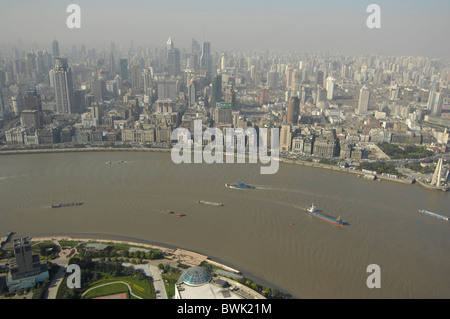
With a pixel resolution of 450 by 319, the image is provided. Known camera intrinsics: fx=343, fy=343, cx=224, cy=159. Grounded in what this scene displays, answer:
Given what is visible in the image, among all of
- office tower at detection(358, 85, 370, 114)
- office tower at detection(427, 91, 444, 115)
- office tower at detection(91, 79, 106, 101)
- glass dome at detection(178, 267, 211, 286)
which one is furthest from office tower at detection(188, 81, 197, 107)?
glass dome at detection(178, 267, 211, 286)

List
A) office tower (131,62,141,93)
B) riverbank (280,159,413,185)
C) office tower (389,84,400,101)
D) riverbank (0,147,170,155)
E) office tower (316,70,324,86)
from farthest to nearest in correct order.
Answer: office tower (316,70,324,86) → office tower (131,62,141,93) → office tower (389,84,400,101) → riverbank (0,147,170,155) → riverbank (280,159,413,185)

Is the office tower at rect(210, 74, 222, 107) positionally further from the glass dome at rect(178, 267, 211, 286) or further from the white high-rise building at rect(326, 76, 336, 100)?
the glass dome at rect(178, 267, 211, 286)

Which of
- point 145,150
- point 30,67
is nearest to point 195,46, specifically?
point 30,67

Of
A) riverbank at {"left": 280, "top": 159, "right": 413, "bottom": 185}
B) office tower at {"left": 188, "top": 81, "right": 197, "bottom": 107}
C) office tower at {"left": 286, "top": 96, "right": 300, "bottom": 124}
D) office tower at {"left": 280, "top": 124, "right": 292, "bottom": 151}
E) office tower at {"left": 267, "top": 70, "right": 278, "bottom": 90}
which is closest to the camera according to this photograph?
riverbank at {"left": 280, "top": 159, "right": 413, "bottom": 185}

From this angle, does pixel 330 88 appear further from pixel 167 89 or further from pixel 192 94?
pixel 167 89

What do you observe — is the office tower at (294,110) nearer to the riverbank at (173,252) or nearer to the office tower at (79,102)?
the office tower at (79,102)

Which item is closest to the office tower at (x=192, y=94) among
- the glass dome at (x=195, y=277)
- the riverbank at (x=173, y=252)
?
the riverbank at (x=173, y=252)

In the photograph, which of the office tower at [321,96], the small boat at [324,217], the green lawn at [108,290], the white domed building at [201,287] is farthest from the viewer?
the office tower at [321,96]
